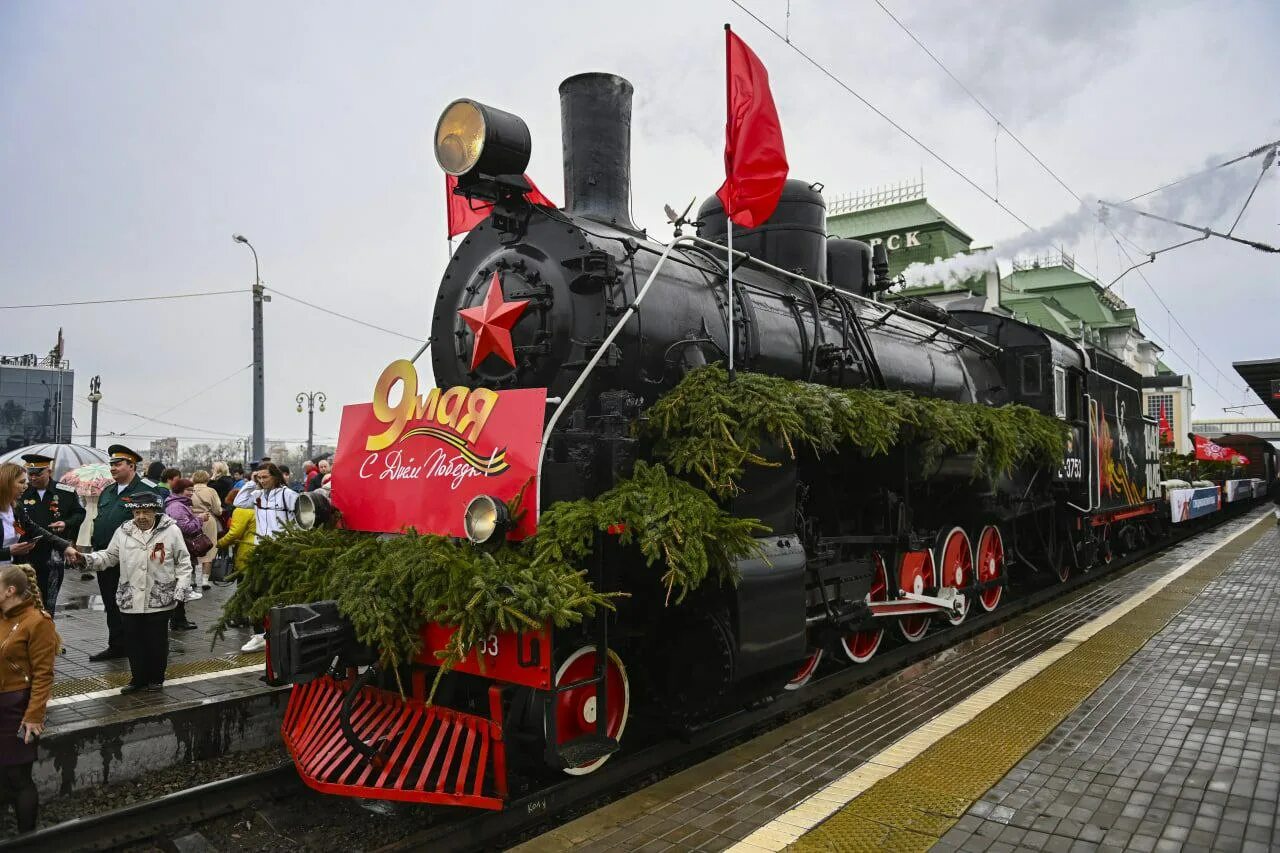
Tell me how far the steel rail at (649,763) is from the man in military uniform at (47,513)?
4.44 m

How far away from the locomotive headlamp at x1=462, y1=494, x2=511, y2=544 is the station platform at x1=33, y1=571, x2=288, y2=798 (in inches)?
105

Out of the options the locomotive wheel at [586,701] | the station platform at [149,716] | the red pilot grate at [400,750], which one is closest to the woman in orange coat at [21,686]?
the station platform at [149,716]

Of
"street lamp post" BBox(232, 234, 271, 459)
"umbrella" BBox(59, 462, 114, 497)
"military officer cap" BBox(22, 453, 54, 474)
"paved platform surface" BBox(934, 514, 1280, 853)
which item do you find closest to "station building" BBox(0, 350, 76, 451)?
"street lamp post" BBox(232, 234, 271, 459)

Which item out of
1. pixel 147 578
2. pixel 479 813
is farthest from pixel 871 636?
pixel 147 578

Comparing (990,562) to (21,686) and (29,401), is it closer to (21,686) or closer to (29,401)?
(21,686)

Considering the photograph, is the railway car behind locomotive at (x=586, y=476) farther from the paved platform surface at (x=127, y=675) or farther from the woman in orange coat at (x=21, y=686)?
the paved platform surface at (x=127, y=675)

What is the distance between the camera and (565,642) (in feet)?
12.7

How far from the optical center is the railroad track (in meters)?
3.75

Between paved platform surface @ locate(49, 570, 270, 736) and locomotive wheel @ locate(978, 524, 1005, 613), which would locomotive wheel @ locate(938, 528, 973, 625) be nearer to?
locomotive wheel @ locate(978, 524, 1005, 613)

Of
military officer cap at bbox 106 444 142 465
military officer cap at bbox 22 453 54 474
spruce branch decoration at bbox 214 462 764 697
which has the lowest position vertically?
spruce branch decoration at bbox 214 462 764 697

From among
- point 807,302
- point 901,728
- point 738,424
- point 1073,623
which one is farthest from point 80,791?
point 1073,623

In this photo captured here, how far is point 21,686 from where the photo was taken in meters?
3.92

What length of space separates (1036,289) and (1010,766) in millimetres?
42023

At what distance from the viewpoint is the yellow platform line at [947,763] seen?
3.52 metres
